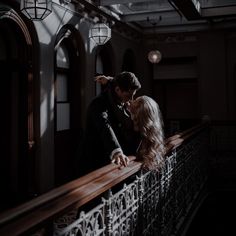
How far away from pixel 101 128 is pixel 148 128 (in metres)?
0.32

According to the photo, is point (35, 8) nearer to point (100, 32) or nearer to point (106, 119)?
point (100, 32)

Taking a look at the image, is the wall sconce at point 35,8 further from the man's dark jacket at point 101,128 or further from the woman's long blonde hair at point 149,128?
the woman's long blonde hair at point 149,128

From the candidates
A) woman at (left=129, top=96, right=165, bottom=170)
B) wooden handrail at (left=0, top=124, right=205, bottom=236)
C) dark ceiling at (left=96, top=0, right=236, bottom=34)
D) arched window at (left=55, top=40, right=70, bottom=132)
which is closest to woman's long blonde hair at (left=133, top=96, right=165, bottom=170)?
woman at (left=129, top=96, right=165, bottom=170)

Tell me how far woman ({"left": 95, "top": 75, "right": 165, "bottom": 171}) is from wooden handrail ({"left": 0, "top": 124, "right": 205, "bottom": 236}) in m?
0.28

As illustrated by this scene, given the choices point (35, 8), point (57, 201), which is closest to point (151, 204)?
point (57, 201)

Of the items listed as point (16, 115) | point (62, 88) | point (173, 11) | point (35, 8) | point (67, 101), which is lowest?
point (16, 115)

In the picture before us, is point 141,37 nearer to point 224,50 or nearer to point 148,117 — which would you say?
point 224,50

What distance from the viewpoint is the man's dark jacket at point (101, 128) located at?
2576mm

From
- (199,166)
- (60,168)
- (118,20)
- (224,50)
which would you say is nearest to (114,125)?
(199,166)

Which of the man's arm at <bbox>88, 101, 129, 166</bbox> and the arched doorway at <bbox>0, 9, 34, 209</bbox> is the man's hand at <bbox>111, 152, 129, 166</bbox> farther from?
the arched doorway at <bbox>0, 9, 34, 209</bbox>

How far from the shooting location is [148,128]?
2.52 metres

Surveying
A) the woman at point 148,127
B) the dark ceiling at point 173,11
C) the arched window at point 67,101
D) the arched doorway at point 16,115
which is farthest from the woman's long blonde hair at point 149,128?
the dark ceiling at point 173,11

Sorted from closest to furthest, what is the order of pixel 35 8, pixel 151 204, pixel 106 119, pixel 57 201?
pixel 57 201, pixel 106 119, pixel 151 204, pixel 35 8

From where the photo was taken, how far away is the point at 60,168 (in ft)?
24.2
